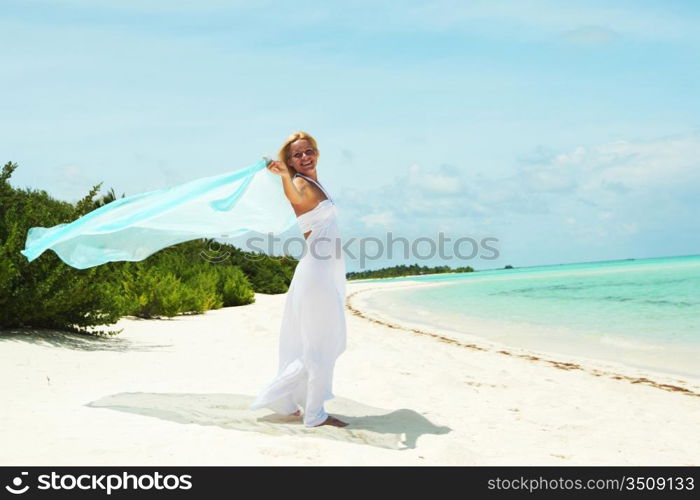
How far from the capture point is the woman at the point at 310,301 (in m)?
5.19

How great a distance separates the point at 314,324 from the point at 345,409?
1303 millimetres

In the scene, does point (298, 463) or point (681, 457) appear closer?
point (298, 463)

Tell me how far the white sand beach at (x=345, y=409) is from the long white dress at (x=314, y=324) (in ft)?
0.75

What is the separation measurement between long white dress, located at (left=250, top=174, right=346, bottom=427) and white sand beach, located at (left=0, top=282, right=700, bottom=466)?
0.75 ft

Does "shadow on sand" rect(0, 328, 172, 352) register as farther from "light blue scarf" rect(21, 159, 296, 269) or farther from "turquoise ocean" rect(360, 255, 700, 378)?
"turquoise ocean" rect(360, 255, 700, 378)

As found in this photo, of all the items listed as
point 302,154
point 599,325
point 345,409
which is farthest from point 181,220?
point 599,325

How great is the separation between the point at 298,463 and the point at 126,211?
3174 millimetres

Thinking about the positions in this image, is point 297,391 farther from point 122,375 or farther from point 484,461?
point 122,375

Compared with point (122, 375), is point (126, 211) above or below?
above

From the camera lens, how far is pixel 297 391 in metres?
5.40

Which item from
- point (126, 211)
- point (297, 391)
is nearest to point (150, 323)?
point (126, 211)

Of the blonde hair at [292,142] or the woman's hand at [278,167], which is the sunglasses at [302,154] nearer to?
the blonde hair at [292,142]
